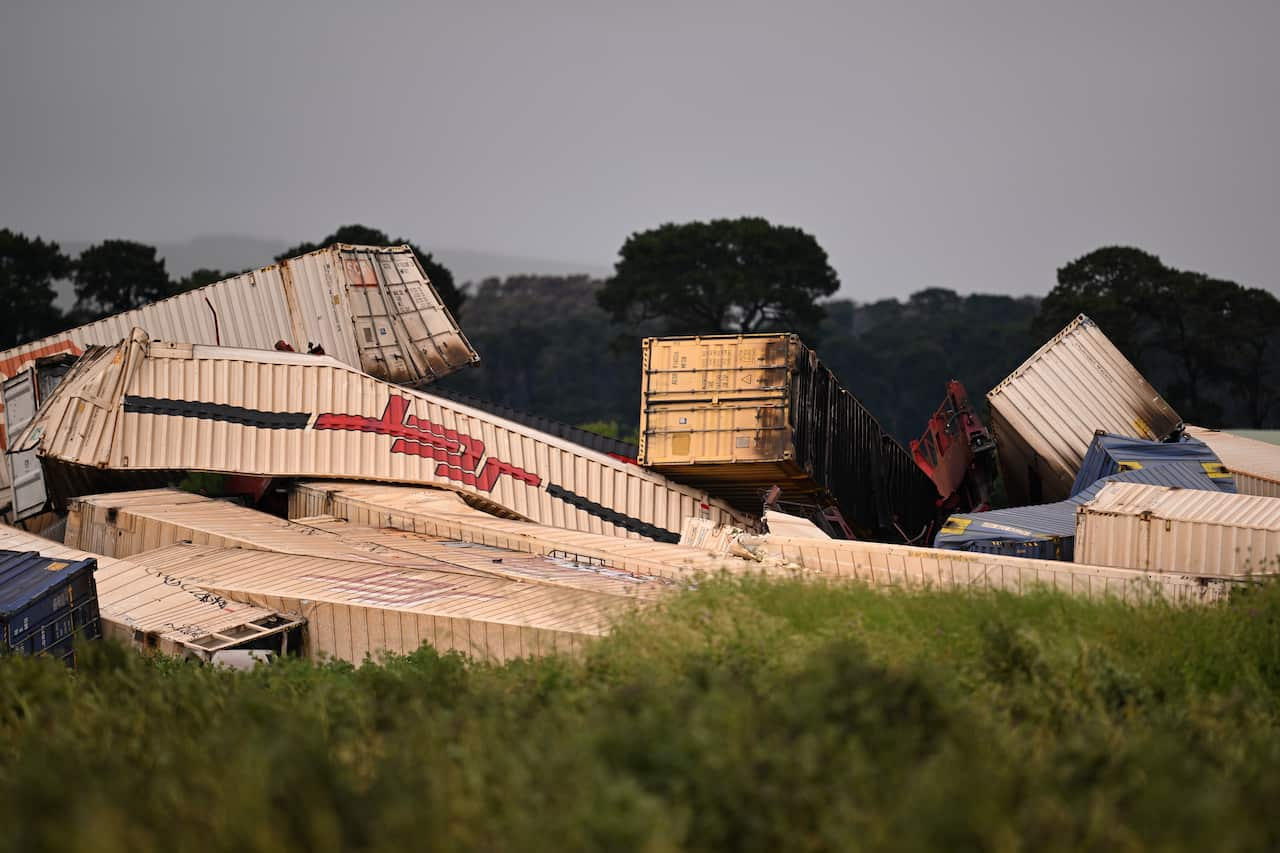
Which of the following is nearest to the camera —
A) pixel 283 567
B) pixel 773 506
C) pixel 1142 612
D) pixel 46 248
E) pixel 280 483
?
pixel 1142 612

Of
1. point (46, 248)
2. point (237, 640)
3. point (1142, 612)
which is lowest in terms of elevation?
point (237, 640)

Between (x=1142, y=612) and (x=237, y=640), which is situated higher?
(x=1142, y=612)

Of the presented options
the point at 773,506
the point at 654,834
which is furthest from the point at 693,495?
the point at 654,834

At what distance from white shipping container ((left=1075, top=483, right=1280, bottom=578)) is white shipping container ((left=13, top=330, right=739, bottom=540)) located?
28.0 feet

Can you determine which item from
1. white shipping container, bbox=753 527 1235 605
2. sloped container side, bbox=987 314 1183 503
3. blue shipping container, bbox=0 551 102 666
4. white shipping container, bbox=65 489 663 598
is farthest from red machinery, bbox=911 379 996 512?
blue shipping container, bbox=0 551 102 666

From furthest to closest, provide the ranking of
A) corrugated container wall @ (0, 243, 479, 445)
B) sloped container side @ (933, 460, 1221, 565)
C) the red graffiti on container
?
corrugated container wall @ (0, 243, 479, 445), the red graffiti on container, sloped container side @ (933, 460, 1221, 565)

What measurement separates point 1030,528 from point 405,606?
31.1ft

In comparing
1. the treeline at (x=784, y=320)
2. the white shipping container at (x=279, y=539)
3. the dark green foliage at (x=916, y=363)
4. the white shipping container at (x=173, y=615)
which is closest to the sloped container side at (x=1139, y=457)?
the white shipping container at (x=279, y=539)

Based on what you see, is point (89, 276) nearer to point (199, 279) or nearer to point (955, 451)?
point (199, 279)

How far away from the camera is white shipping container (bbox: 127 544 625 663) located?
1441 centimetres

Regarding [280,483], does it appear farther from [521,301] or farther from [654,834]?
[521,301]

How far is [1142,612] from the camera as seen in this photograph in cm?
1284

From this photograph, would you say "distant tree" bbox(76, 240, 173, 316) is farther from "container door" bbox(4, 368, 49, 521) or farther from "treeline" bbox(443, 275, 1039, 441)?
"container door" bbox(4, 368, 49, 521)

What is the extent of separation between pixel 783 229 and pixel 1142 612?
6017 centimetres
